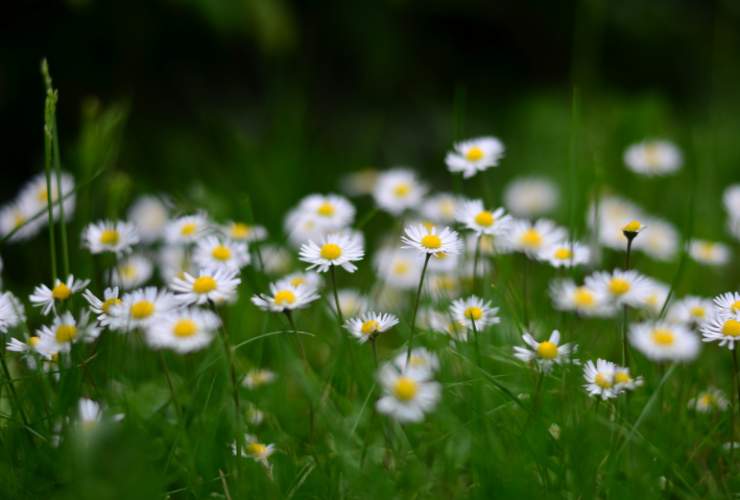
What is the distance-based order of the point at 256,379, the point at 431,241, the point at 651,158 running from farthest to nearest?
1. the point at 651,158
2. the point at 256,379
3. the point at 431,241

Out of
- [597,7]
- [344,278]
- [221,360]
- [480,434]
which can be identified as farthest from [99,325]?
[597,7]

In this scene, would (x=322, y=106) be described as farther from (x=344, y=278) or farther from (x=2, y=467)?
(x=2, y=467)

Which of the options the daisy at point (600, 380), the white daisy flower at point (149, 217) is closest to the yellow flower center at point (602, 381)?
the daisy at point (600, 380)

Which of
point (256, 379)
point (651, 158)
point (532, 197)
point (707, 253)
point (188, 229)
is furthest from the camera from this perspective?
point (532, 197)

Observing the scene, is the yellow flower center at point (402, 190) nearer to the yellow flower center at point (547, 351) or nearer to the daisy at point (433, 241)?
the daisy at point (433, 241)

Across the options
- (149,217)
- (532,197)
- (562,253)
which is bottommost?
(532,197)

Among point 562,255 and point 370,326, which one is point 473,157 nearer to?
point 562,255

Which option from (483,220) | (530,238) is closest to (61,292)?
(483,220)
